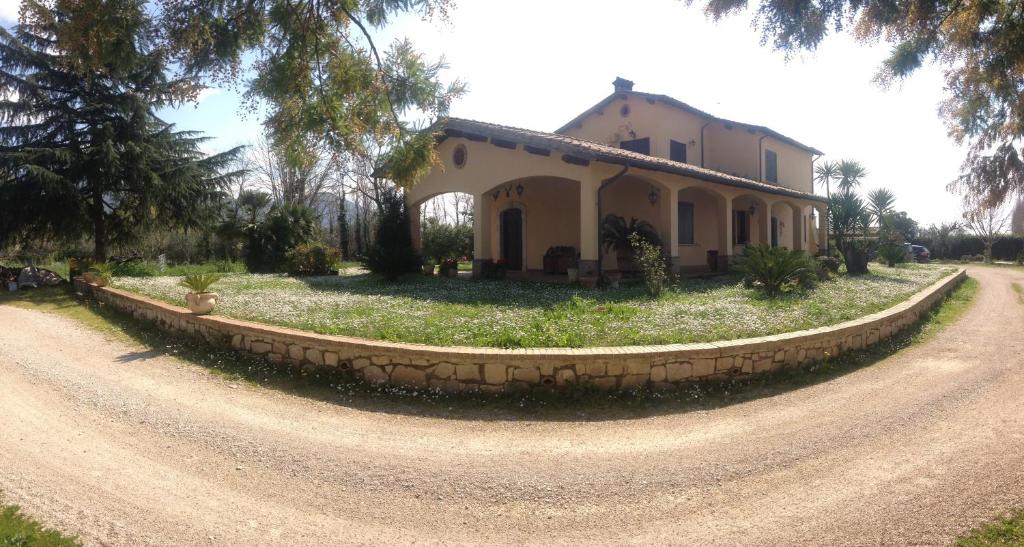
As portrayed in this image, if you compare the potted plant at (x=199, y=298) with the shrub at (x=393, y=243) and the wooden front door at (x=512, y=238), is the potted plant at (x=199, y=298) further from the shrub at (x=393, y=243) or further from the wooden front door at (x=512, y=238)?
the wooden front door at (x=512, y=238)

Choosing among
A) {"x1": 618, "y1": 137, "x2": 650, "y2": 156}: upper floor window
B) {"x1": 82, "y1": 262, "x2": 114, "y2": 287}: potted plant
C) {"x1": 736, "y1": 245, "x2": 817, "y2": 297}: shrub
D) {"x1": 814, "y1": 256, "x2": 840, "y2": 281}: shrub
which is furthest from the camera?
{"x1": 618, "y1": 137, "x2": 650, "y2": 156}: upper floor window

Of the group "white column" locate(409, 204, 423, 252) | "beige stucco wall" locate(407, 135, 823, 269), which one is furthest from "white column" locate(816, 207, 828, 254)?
"white column" locate(409, 204, 423, 252)

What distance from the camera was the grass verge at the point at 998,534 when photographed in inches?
114

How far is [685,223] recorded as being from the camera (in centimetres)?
1781

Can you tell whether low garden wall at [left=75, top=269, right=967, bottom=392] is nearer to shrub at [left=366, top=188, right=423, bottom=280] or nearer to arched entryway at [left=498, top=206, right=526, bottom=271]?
shrub at [left=366, top=188, right=423, bottom=280]

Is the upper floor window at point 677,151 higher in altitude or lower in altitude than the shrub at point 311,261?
higher

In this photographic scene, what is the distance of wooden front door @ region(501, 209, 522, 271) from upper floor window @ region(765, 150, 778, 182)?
445 inches

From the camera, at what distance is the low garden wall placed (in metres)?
5.66

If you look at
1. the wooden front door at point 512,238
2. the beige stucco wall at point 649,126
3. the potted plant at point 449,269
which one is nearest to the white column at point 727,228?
the beige stucco wall at point 649,126

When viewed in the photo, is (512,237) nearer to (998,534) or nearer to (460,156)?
(460,156)


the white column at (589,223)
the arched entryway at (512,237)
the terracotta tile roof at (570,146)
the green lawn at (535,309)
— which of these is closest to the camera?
the green lawn at (535,309)

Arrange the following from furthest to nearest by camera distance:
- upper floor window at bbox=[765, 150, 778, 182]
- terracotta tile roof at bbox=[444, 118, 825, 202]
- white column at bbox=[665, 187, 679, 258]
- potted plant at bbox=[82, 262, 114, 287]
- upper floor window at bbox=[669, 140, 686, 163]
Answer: upper floor window at bbox=[765, 150, 778, 182], upper floor window at bbox=[669, 140, 686, 163], white column at bbox=[665, 187, 679, 258], potted plant at bbox=[82, 262, 114, 287], terracotta tile roof at bbox=[444, 118, 825, 202]

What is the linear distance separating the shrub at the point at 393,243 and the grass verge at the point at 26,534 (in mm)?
11384

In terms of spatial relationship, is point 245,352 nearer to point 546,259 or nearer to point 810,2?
point 810,2
